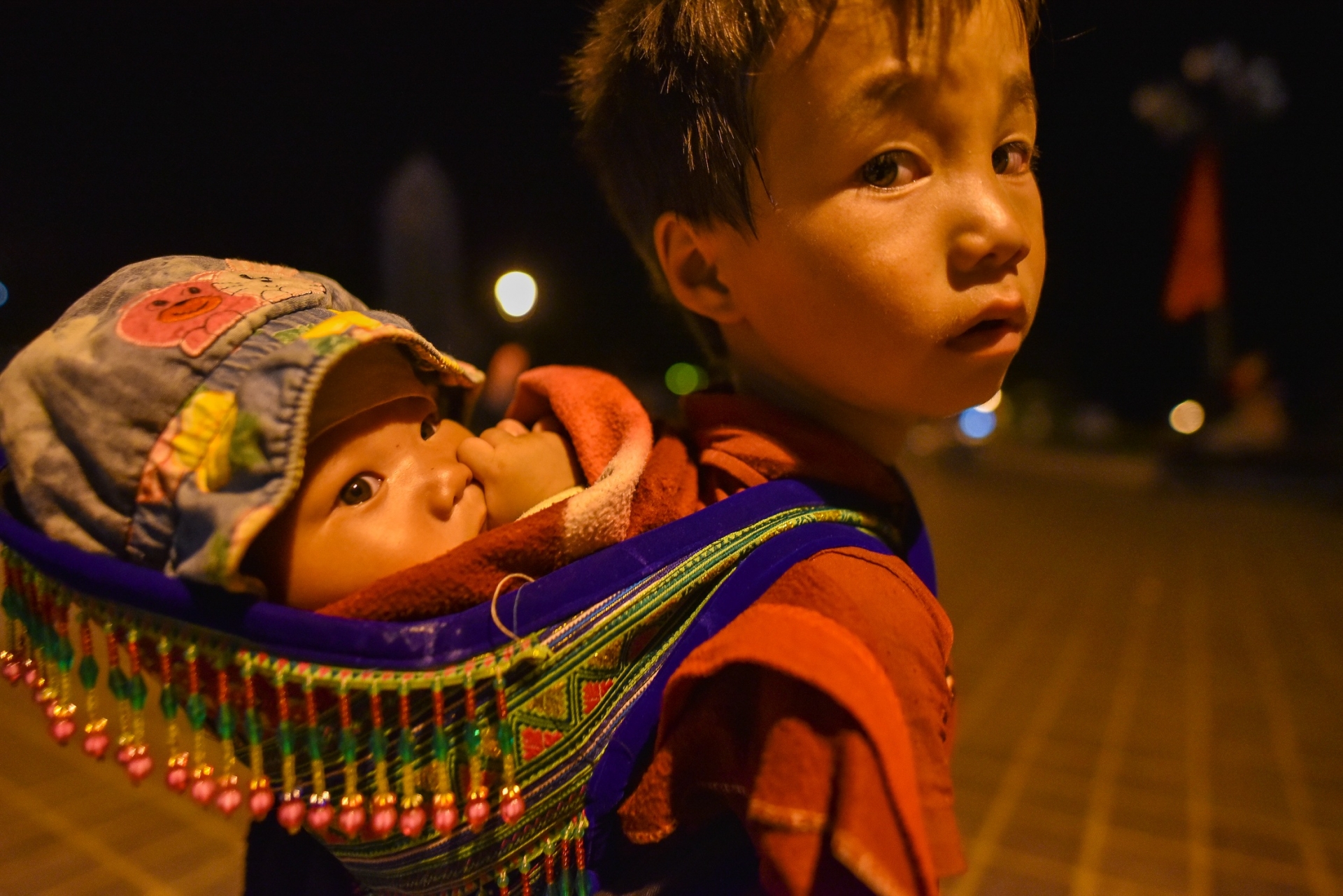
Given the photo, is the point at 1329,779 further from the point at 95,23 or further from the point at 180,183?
the point at 95,23

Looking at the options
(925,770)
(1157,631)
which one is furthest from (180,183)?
(1157,631)

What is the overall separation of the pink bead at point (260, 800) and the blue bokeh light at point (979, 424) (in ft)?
34.9

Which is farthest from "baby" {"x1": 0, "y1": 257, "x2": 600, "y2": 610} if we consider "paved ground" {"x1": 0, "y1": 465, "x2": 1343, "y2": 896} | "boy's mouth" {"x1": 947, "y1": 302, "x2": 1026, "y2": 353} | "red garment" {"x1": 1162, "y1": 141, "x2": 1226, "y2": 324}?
"red garment" {"x1": 1162, "y1": 141, "x2": 1226, "y2": 324}

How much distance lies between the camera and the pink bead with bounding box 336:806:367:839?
0.44 m

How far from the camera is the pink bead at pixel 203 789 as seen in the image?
1.48 ft

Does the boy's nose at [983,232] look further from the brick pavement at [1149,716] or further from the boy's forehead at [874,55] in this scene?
the brick pavement at [1149,716]

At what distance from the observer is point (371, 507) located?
48cm

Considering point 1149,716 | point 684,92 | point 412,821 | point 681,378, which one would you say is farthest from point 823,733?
point 1149,716

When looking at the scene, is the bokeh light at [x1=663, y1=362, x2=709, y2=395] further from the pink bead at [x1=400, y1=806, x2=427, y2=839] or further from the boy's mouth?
the pink bead at [x1=400, y1=806, x2=427, y2=839]

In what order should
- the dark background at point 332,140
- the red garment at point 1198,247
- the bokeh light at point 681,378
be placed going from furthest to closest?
the red garment at point 1198,247
the bokeh light at point 681,378
the dark background at point 332,140

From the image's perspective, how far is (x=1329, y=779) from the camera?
1743mm

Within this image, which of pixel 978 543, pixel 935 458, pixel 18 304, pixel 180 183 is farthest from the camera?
pixel 935 458

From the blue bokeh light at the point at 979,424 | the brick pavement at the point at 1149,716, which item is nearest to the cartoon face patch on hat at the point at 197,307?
the brick pavement at the point at 1149,716

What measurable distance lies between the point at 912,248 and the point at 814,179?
78 mm
